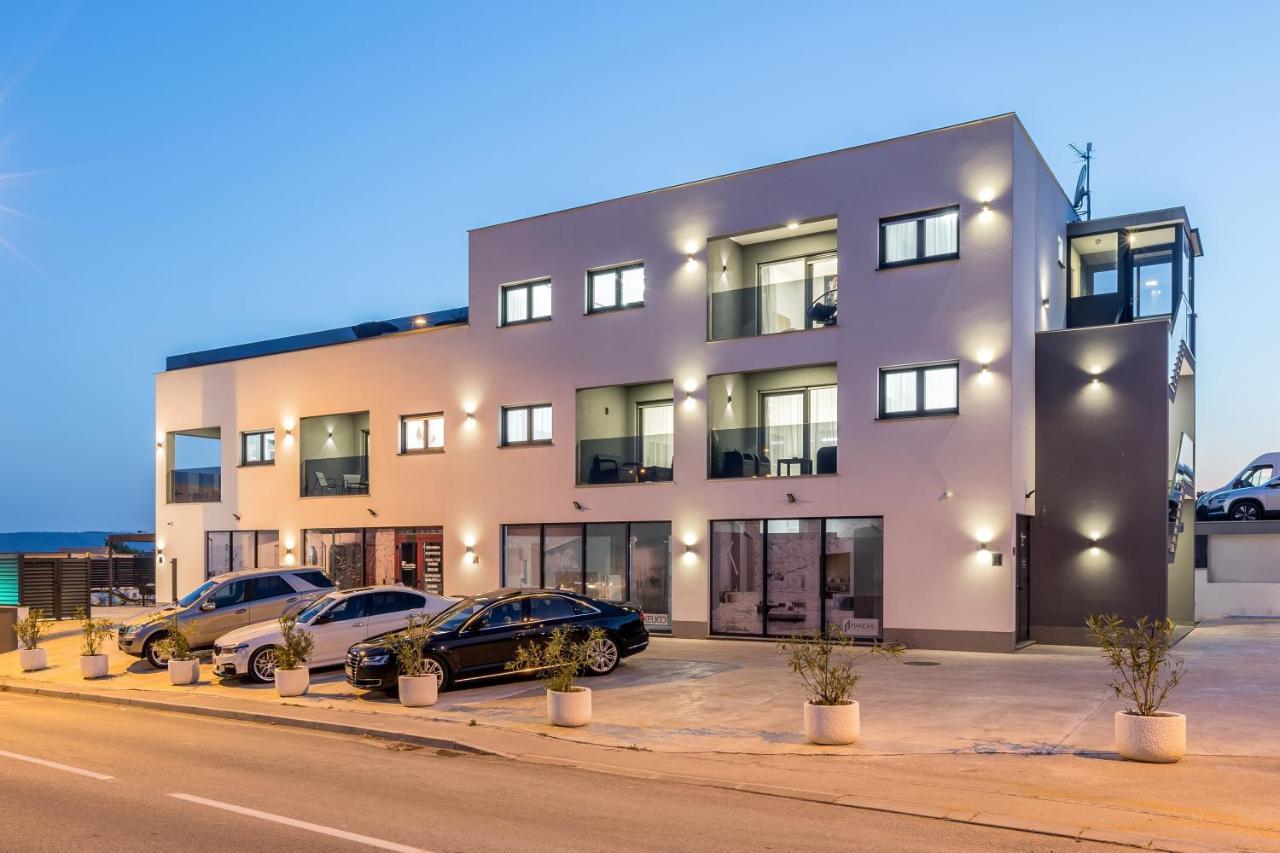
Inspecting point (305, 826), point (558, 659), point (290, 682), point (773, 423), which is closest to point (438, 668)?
point (290, 682)

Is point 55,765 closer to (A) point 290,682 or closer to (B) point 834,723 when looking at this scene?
(A) point 290,682

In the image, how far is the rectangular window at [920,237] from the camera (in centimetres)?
2042

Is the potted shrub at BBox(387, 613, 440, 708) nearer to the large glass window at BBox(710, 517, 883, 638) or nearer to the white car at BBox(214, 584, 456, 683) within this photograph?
the white car at BBox(214, 584, 456, 683)

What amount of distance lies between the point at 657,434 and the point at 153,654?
37.9 feet

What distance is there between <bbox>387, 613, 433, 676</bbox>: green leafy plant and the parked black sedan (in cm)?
26

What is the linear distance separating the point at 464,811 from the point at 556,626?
8.09m

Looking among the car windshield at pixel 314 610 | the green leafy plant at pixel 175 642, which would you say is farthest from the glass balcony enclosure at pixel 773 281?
the green leafy plant at pixel 175 642

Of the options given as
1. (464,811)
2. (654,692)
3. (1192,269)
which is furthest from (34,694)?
(1192,269)

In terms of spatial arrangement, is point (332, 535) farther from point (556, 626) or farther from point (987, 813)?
point (987, 813)

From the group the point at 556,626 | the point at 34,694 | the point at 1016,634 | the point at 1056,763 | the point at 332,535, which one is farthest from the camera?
the point at 332,535

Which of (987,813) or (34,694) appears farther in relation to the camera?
(34,694)

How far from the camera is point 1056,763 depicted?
1012 cm

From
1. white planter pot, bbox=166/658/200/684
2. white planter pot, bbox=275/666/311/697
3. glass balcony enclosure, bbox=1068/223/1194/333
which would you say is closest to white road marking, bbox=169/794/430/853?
white planter pot, bbox=275/666/311/697

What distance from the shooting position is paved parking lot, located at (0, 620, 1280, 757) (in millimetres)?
11469
